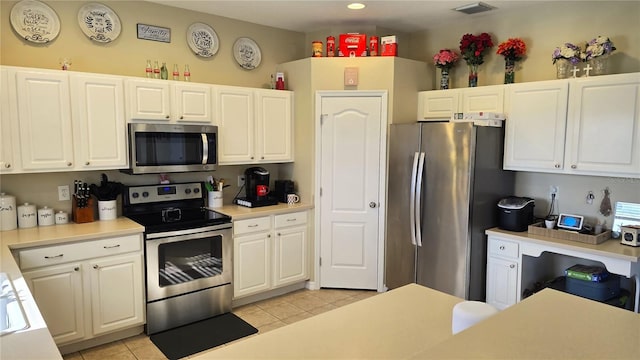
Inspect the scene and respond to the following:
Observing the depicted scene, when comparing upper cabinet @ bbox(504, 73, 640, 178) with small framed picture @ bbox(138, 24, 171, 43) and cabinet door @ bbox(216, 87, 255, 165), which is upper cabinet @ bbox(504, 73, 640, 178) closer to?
cabinet door @ bbox(216, 87, 255, 165)

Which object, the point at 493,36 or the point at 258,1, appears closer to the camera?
the point at 258,1

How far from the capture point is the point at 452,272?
3.80m

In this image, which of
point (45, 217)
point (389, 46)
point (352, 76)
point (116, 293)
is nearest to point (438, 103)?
point (389, 46)

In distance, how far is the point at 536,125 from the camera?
140 inches

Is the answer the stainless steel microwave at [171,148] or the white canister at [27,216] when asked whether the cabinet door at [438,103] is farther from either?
the white canister at [27,216]

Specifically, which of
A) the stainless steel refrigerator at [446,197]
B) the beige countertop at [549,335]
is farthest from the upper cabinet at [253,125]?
the beige countertop at [549,335]

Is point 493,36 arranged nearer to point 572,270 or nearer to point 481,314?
point 572,270

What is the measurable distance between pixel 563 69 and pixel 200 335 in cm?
355

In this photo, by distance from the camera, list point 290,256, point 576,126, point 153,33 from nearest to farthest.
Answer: point 576,126
point 153,33
point 290,256

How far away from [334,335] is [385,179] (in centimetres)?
288

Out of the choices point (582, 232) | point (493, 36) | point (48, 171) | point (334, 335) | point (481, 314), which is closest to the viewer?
point (481, 314)

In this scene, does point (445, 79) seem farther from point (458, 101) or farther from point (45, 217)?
point (45, 217)

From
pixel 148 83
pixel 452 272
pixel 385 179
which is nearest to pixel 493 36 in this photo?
pixel 385 179

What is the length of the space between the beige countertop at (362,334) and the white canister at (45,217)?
8.10ft
